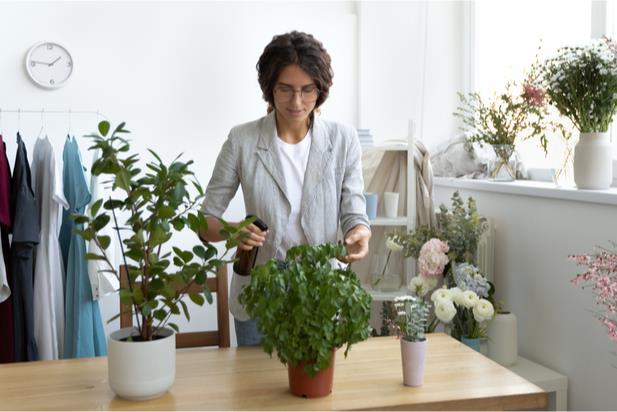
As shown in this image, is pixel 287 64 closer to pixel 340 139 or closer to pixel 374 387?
pixel 340 139

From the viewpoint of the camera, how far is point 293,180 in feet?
6.57

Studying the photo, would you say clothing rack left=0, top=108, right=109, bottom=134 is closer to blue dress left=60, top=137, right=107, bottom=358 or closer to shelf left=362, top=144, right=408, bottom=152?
blue dress left=60, top=137, right=107, bottom=358

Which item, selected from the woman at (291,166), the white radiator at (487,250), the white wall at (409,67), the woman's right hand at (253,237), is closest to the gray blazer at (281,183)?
the woman at (291,166)

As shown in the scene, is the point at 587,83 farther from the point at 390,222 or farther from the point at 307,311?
the point at 307,311

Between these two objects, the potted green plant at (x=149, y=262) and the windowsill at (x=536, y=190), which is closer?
the potted green plant at (x=149, y=262)

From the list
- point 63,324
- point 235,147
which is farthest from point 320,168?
point 63,324

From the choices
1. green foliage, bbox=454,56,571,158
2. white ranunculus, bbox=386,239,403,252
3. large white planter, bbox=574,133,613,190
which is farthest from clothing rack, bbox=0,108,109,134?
large white planter, bbox=574,133,613,190

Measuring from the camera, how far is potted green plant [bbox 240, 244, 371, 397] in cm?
128

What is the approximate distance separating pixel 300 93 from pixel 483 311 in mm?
1143

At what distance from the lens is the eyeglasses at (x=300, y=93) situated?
1.87 meters

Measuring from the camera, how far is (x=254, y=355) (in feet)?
5.50

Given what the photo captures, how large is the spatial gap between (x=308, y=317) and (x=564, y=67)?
5.22 feet

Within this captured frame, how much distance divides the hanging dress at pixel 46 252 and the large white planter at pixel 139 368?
1.74 m

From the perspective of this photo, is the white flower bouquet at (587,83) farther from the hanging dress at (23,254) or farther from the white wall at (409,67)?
the hanging dress at (23,254)
